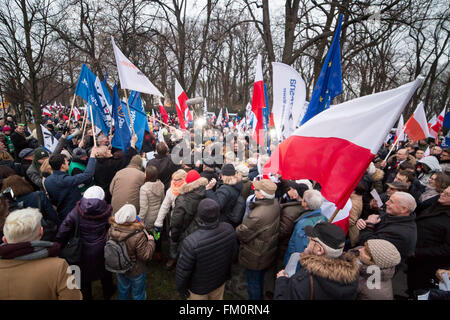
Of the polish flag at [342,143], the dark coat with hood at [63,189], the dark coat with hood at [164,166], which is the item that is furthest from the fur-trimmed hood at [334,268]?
the dark coat with hood at [164,166]

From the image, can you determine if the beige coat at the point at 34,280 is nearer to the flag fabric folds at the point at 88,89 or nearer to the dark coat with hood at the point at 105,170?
the dark coat with hood at the point at 105,170

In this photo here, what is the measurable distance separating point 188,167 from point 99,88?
10.6ft

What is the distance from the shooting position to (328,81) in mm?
3328

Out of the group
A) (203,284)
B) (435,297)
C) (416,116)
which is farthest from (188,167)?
(416,116)

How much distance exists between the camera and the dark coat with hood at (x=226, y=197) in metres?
3.25

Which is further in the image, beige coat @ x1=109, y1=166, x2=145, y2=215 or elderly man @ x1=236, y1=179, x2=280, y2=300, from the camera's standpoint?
beige coat @ x1=109, y1=166, x2=145, y2=215

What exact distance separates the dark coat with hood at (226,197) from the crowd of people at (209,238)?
0.02 meters

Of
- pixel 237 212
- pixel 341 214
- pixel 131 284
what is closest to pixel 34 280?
pixel 131 284

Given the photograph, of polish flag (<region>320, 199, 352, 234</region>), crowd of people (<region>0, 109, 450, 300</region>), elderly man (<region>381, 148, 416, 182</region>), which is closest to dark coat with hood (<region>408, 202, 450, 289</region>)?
crowd of people (<region>0, 109, 450, 300</region>)

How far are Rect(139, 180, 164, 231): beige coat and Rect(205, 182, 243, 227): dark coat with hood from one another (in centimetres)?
89

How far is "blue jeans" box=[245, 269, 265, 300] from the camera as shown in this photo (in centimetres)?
308

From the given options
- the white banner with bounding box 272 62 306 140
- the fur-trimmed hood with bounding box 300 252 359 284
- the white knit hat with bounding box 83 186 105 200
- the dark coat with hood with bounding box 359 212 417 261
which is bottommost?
the dark coat with hood with bounding box 359 212 417 261

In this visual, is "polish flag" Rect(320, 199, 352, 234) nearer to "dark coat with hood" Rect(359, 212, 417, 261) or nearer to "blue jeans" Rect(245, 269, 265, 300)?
"dark coat with hood" Rect(359, 212, 417, 261)
